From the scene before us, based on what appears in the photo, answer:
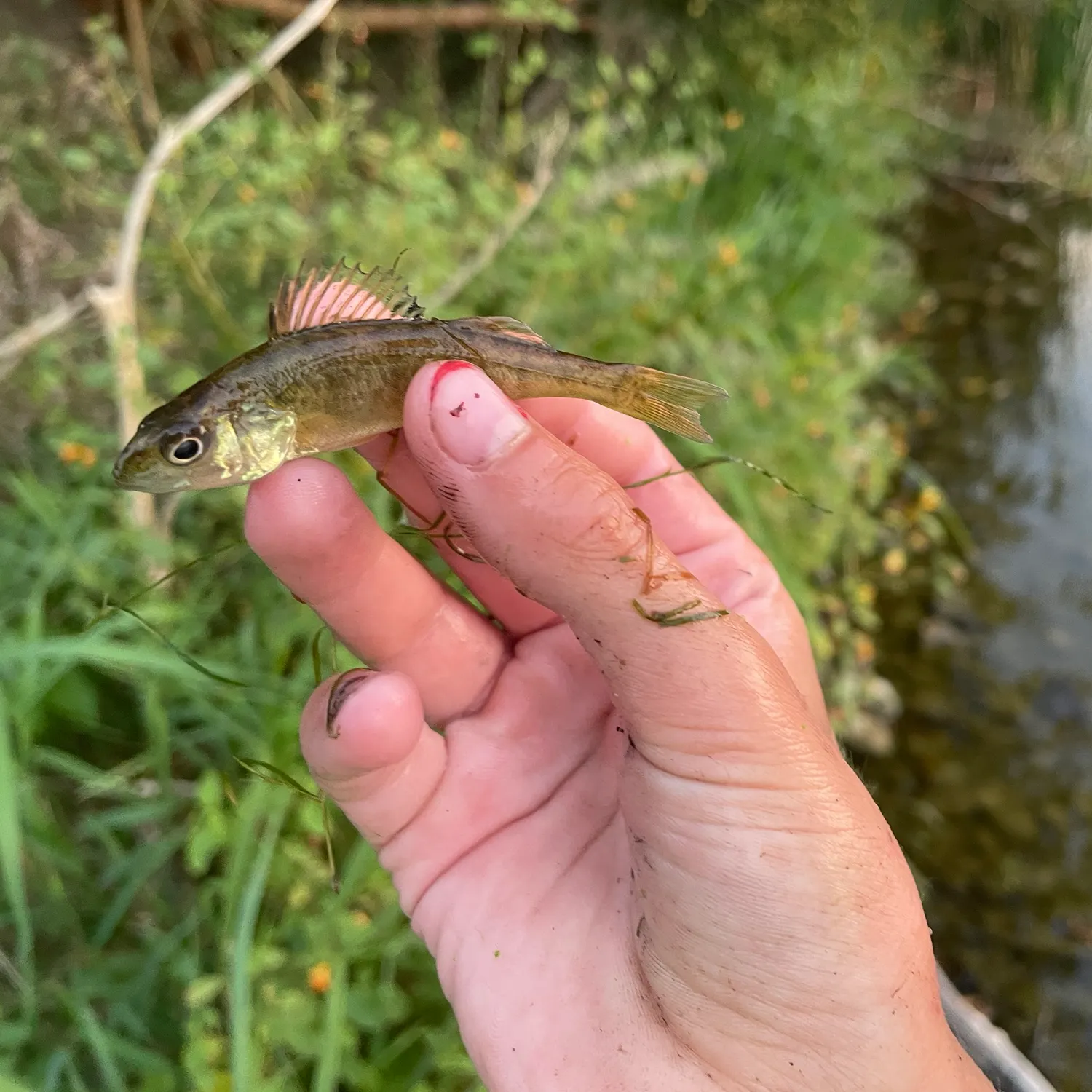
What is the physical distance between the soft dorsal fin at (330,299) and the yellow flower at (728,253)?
2.28 metres

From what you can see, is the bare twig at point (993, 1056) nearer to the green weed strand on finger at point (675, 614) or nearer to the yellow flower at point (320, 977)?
the green weed strand on finger at point (675, 614)

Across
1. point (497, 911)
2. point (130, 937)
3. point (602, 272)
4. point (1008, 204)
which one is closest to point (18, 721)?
point (130, 937)

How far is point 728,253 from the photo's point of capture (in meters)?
3.40

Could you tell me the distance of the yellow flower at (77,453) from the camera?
229 centimetres

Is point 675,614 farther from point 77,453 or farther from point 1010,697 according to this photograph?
point 1010,697

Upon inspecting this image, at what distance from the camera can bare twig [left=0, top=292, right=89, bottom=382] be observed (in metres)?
2.58

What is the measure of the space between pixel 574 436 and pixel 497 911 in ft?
3.49

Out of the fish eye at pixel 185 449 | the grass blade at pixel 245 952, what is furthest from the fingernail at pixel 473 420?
the grass blade at pixel 245 952

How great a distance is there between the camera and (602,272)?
3342 mm

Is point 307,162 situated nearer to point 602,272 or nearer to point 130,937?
point 602,272

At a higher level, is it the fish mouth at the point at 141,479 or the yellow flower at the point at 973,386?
the fish mouth at the point at 141,479

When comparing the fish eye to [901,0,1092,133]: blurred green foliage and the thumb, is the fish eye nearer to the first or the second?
the thumb

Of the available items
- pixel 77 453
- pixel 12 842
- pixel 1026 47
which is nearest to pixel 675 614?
pixel 12 842

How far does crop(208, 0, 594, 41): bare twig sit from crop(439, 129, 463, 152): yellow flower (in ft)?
1.87
